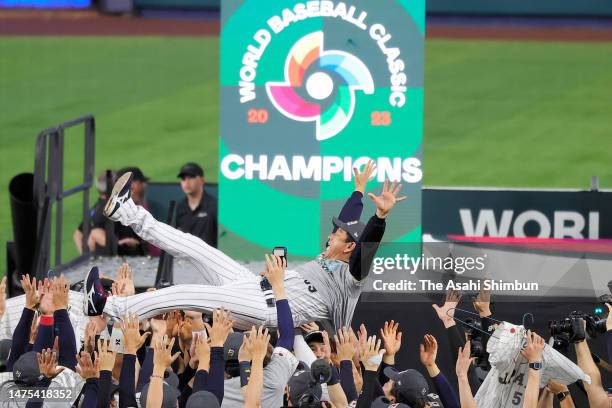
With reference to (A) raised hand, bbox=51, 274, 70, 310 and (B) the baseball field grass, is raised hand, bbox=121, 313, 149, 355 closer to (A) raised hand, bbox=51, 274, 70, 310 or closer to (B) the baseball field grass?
(A) raised hand, bbox=51, 274, 70, 310

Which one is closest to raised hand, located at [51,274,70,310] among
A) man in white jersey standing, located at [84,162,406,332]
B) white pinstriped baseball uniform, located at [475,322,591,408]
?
man in white jersey standing, located at [84,162,406,332]

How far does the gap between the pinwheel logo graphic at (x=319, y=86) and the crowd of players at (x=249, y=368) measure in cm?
324

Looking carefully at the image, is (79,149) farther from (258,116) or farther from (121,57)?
(258,116)

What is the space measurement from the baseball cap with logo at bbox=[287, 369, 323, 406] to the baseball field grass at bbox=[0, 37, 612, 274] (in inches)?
401

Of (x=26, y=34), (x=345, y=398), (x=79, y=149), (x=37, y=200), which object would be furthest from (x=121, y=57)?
(x=345, y=398)

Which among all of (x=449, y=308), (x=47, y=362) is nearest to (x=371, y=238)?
(x=449, y=308)

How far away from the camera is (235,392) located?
26.6 ft

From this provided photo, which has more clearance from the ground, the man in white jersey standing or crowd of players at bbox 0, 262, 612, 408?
the man in white jersey standing

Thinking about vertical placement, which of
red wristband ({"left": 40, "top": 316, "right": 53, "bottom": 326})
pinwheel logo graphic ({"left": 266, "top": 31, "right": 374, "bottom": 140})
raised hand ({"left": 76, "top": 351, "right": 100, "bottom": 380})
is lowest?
raised hand ({"left": 76, "top": 351, "right": 100, "bottom": 380})

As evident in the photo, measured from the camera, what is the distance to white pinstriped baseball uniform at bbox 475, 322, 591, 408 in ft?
27.1

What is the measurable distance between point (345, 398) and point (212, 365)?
2.39 ft

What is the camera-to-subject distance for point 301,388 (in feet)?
24.2

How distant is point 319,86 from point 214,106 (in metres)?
9.99

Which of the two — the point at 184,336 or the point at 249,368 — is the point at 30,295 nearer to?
the point at 184,336
